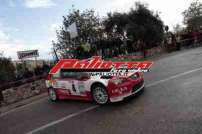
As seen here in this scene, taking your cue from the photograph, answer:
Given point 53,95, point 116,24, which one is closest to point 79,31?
point 116,24

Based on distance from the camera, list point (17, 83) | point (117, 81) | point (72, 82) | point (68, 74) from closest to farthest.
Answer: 1. point (117, 81)
2. point (72, 82)
3. point (68, 74)
4. point (17, 83)

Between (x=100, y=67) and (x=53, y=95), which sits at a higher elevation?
(x=100, y=67)

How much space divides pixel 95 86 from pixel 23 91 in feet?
21.5

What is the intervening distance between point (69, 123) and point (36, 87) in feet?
24.3

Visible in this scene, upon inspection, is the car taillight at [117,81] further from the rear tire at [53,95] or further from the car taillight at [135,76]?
the rear tire at [53,95]

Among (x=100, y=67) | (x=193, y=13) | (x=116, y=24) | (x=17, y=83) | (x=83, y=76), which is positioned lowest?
(x=17, y=83)

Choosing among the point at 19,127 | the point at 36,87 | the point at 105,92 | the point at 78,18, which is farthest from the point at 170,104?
the point at 78,18

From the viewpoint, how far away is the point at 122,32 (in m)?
24.9

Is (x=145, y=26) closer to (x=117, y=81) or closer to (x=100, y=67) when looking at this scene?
(x=100, y=67)

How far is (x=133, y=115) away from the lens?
6.63 m

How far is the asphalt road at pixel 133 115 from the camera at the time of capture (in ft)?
18.5

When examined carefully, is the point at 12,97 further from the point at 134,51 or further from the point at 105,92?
the point at 134,51

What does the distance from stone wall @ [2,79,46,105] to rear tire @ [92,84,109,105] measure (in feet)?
20.8

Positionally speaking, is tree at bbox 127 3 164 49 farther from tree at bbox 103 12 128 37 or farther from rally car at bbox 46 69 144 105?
rally car at bbox 46 69 144 105
